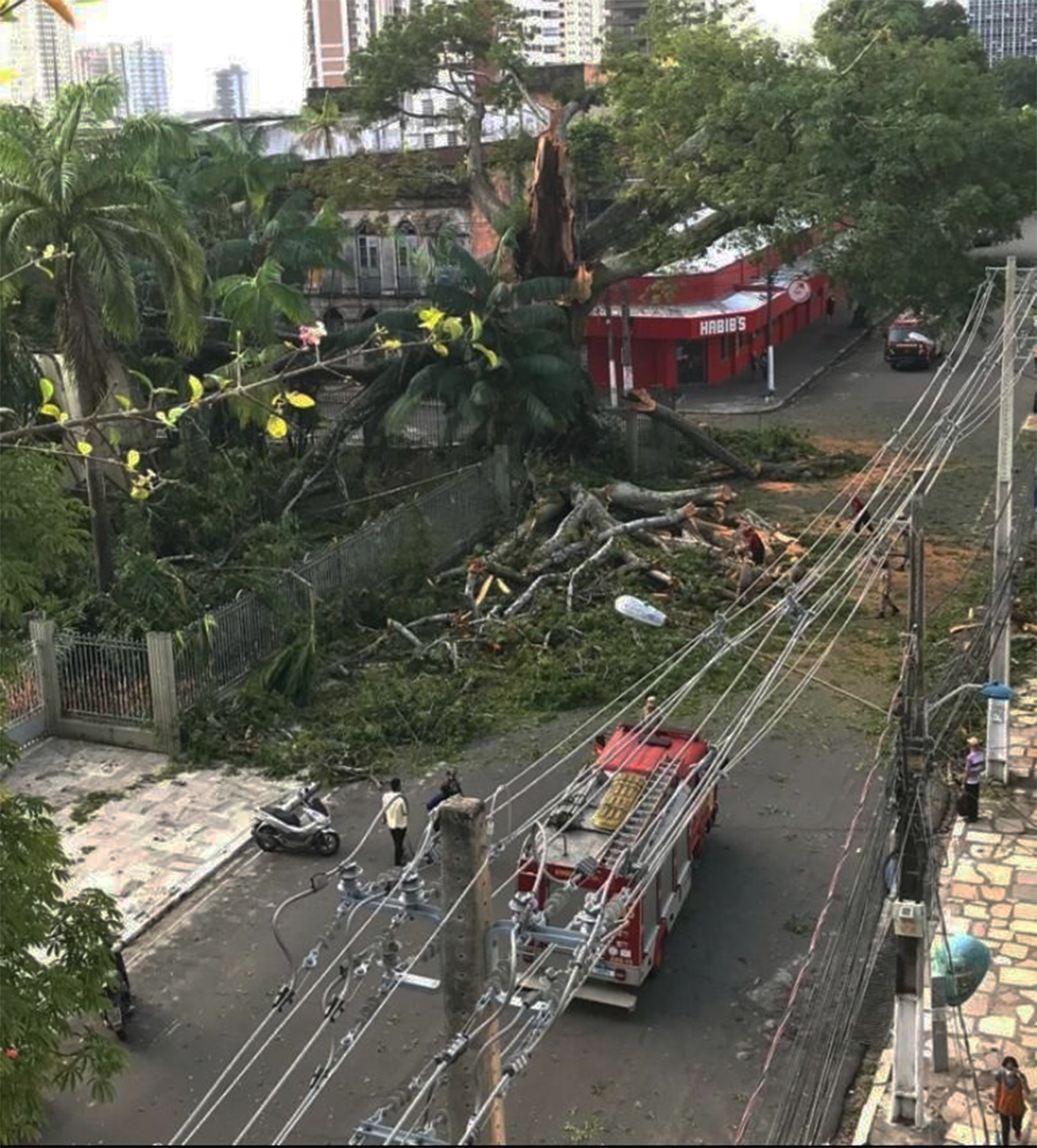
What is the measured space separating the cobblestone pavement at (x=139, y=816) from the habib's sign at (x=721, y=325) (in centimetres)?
2502

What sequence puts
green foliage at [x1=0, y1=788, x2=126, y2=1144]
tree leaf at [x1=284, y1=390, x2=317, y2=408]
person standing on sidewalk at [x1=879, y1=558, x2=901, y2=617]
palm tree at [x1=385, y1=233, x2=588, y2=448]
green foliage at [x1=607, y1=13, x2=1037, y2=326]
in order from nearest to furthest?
tree leaf at [x1=284, y1=390, x2=317, y2=408] → green foliage at [x1=0, y1=788, x2=126, y2=1144] → person standing on sidewalk at [x1=879, y1=558, x2=901, y2=617] → green foliage at [x1=607, y1=13, x2=1037, y2=326] → palm tree at [x1=385, y1=233, x2=588, y2=448]

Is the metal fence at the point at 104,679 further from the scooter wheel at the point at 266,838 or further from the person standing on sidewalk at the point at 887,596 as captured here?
the person standing on sidewalk at the point at 887,596

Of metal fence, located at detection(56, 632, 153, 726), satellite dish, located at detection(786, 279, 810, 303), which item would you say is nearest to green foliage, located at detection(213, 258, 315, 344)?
metal fence, located at detection(56, 632, 153, 726)

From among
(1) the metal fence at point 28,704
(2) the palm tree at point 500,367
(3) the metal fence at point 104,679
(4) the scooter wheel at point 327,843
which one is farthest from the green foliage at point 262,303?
(4) the scooter wheel at point 327,843

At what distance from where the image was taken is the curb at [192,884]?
518 inches

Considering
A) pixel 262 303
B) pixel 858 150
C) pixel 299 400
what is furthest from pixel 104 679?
pixel 858 150

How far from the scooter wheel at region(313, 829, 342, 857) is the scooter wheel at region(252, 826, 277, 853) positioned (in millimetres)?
451

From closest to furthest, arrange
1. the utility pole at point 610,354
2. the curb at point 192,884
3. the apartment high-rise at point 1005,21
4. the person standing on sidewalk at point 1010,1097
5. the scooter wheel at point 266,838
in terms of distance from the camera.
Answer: the person standing on sidewalk at point 1010,1097 < the curb at point 192,884 < the scooter wheel at point 266,838 < the utility pole at point 610,354 < the apartment high-rise at point 1005,21

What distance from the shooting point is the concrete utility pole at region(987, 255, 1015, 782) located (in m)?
15.2

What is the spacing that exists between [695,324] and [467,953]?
112 feet

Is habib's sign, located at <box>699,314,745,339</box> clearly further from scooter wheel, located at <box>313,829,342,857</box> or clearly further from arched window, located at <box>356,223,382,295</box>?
scooter wheel, located at <box>313,829,342,857</box>

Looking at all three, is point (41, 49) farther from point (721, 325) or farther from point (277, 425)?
point (721, 325)

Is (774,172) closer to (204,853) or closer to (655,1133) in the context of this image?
(204,853)

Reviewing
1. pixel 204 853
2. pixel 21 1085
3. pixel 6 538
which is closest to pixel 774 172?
pixel 204 853
